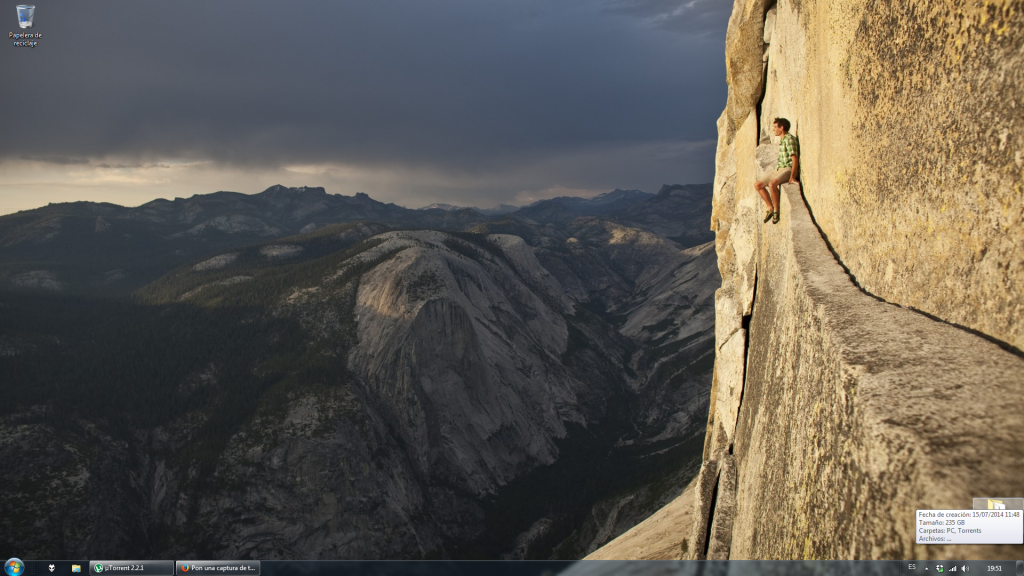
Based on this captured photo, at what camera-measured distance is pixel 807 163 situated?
502 inches

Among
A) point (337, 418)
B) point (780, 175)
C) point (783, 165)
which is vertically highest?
point (783, 165)

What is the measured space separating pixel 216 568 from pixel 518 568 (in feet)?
30.3

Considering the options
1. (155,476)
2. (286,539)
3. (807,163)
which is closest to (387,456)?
(286,539)

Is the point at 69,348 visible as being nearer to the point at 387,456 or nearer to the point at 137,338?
the point at 137,338

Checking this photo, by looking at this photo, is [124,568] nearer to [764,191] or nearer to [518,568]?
[518,568]

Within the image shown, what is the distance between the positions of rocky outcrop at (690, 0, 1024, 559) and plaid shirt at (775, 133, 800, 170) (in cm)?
160

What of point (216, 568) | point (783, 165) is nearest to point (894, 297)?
point (783, 165)

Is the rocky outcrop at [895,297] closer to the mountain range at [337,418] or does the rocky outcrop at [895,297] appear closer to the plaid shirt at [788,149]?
the plaid shirt at [788,149]

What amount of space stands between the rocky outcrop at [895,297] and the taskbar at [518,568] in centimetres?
14

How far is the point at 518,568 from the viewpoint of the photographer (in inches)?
321

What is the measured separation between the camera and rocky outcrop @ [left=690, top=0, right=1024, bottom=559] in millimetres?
3715

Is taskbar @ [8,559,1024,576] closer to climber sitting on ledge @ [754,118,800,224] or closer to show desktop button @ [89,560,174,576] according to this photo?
show desktop button @ [89,560,174,576]

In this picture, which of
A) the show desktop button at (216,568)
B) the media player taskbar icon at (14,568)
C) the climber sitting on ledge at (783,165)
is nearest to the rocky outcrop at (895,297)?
the climber sitting on ledge at (783,165)

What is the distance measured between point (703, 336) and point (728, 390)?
132 metres
